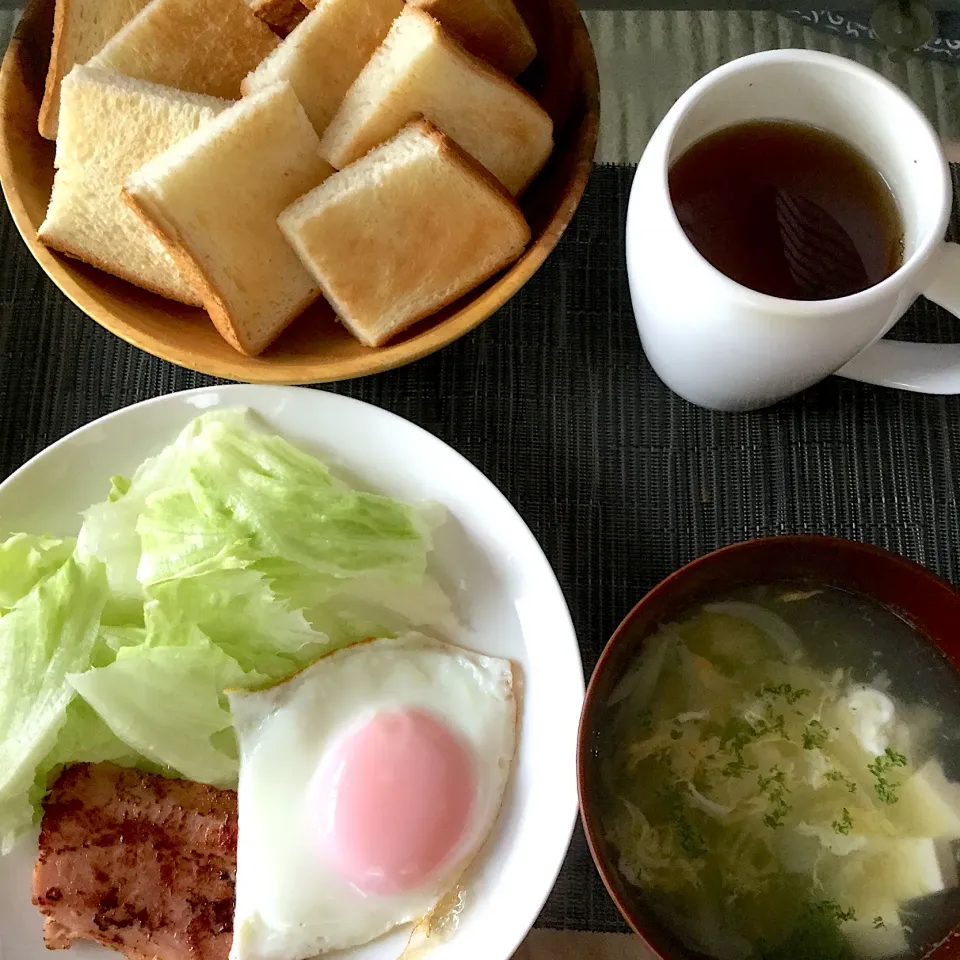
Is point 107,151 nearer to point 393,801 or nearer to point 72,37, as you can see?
point 72,37

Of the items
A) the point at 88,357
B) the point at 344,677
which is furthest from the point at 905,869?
the point at 88,357

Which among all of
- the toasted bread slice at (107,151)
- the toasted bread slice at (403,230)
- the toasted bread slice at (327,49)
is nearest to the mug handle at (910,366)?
the toasted bread slice at (403,230)

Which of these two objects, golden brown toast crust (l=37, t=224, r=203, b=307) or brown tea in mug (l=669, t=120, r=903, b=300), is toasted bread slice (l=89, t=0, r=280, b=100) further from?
brown tea in mug (l=669, t=120, r=903, b=300)

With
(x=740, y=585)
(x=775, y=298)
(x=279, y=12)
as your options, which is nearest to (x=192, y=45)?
(x=279, y=12)

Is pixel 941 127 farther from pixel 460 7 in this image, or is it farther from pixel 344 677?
pixel 344 677

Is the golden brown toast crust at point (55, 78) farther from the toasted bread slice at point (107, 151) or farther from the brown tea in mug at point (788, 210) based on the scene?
the brown tea in mug at point (788, 210)

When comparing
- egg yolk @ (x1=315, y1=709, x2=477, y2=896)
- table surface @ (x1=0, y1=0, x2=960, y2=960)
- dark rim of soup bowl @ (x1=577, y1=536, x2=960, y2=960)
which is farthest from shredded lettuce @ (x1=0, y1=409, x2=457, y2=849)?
table surface @ (x1=0, y1=0, x2=960, y2=960)

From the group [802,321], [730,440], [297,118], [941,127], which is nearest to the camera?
[802,321]
